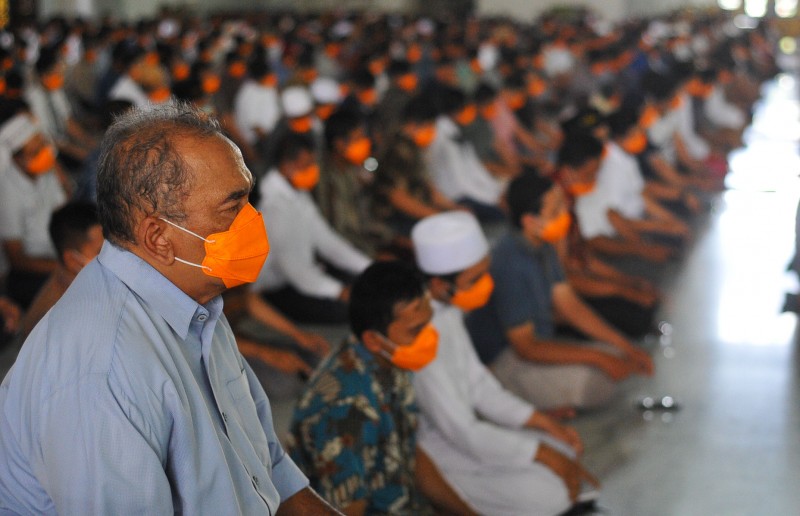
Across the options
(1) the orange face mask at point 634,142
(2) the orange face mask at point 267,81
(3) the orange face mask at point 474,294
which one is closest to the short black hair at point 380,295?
(3) the orange face mask at point 474,294

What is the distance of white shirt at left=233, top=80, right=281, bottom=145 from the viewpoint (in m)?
7.75

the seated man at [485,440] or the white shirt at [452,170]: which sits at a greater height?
the seated man at [485,440]

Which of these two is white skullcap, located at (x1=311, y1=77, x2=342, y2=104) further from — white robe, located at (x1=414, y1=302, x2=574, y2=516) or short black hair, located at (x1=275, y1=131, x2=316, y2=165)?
white robe, located at (x1=414, y1=302, x2=574, y2=516)

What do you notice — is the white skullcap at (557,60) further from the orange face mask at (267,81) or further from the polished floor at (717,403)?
the polished floor at (717,403)

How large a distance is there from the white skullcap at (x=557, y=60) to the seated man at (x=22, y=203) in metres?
8.00

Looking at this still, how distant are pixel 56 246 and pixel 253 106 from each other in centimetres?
499

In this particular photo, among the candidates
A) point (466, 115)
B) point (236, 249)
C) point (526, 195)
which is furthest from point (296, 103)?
point (236, 249)

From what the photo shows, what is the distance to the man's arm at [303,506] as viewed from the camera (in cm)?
165

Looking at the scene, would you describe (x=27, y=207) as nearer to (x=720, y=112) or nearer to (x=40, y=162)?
(x=40, y=162)

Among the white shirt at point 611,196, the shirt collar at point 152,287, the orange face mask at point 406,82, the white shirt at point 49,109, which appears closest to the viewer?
the shirt collar at point 152,287

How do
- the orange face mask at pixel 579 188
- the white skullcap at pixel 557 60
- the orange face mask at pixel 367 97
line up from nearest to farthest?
1. the orange face mask at pixel 579 188
2. the orange face mask at pixel 367 97
3. the white skullcap at pixel 557 60

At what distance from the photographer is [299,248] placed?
14.4 feet

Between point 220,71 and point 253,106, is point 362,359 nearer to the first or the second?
point 253,106

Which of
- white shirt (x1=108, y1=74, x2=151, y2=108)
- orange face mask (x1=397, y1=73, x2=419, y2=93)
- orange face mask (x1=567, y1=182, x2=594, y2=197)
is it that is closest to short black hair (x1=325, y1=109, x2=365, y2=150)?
orange face mask (x1=567, y1=182, x2=594, y2=197)
